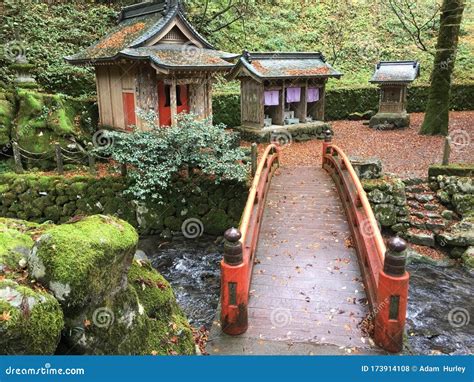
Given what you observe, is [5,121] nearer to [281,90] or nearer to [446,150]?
[281,90]

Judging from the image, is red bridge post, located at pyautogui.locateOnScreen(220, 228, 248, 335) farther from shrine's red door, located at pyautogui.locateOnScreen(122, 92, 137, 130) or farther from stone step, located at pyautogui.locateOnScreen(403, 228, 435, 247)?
shrine's red door, located at pyautogui.locateOnScreen(122, 92, 137, 130)

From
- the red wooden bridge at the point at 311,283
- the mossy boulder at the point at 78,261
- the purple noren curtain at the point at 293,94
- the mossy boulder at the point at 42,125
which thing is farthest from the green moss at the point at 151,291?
the purple noren curtain at the point at 293,94

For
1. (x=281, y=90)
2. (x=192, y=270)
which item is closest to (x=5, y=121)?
(x=192, y=270)

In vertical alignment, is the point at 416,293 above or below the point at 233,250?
below

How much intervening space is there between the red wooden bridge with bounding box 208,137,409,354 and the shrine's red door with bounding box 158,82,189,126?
23.1 ft

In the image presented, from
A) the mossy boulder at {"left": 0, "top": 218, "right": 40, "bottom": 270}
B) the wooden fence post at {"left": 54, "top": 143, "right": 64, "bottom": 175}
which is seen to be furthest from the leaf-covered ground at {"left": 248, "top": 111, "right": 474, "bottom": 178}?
the mossy boulder at {"left": 0, "top": 218, "right": 40, "bottom": 270}

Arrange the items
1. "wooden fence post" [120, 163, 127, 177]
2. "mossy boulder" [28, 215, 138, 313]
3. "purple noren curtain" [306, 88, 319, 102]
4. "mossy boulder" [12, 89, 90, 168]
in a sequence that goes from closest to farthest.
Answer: "mossy boulder" [28, 215, 138, 313]
"wooden fence post" [120, 163, 127, 177]
"mossy boulder" [12, 89, 90, 168]
"purple noren curtain" [306, 88, 319, 102]

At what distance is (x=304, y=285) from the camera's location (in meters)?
7.23

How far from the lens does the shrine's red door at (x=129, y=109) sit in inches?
611

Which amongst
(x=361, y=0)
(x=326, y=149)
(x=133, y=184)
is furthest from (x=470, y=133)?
(x=361, y=0)

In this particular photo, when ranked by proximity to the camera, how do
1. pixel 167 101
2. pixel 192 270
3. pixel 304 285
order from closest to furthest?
1. pixel 304 285
2. pixel 192 270
3. pixel 167 101

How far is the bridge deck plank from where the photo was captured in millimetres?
5926

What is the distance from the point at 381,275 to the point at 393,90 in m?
18.1

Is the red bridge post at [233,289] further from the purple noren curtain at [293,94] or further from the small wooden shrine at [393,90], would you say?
the small wooden shrine at [393,90]
